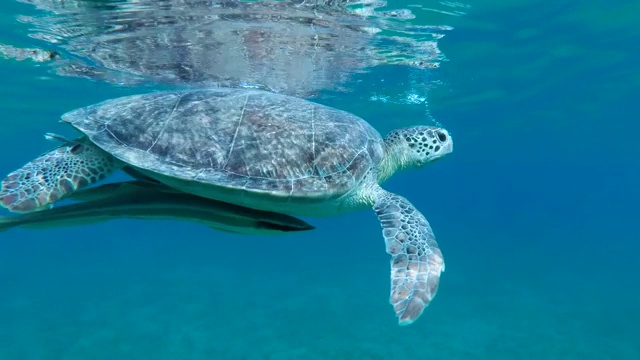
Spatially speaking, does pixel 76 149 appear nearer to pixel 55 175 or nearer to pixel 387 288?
pixel 55 175

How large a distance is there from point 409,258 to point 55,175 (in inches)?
139

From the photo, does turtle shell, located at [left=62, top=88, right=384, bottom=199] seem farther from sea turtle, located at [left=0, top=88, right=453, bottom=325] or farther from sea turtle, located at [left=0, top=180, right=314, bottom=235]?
sea turtle, located at [left=0, top=180, right=314, bottom=235]

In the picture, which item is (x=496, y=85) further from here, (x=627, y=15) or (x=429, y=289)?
(x=429, y=289)

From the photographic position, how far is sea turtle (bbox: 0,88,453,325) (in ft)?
12.9

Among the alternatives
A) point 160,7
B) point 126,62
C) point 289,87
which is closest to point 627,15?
point 289,87

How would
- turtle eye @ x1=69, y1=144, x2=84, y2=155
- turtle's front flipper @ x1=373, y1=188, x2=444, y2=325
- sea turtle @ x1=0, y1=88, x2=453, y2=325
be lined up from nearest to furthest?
1. turtle's front flipper @ x1=373, y1=188, x2=444, y2=325
2. sea turtle @ x1=0, y1=88, x2=453, y2=325
3. turtle eye @ x1=69, y1=144, x2=84, y2=155

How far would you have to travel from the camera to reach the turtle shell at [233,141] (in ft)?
13.4

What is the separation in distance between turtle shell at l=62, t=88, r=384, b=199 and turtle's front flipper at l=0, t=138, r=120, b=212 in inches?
10.7

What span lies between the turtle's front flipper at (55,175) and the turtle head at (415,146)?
376 centimetres

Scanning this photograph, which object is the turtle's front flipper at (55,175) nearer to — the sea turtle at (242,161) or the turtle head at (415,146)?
the sea turtle at (242,161)

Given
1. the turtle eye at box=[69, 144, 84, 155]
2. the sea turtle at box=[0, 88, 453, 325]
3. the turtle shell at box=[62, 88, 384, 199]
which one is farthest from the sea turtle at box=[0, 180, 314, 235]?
the turtle eye at box=[69, 144, 84, 155]

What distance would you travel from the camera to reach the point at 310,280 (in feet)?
71.4

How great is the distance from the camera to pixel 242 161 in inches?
167

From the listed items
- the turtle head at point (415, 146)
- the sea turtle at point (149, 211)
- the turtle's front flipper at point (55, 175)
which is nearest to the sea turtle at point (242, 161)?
the turtle's front flipper at point (55, 175)
